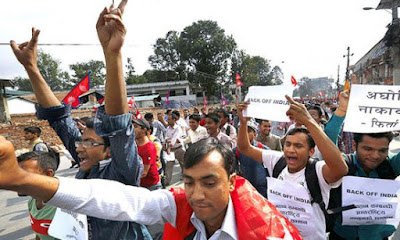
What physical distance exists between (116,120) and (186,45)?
4104 centimetres

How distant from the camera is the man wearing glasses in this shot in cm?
114

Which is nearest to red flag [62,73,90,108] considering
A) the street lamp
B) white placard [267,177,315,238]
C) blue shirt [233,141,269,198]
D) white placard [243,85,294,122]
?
blue shirt [233,141,269,198]

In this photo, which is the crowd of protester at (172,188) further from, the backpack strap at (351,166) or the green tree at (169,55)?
the green tree at (169,55)

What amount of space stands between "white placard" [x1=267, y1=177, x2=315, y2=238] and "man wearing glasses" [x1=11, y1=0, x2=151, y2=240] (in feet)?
3.23

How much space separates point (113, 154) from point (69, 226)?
686 millimetres

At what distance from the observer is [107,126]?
3.98ft

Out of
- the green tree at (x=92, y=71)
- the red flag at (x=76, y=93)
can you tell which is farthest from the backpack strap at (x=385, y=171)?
the green tree at (x=92, y=71)

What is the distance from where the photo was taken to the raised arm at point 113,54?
1118mm

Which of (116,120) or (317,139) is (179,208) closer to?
(116,120)

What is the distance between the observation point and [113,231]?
1.49 metres

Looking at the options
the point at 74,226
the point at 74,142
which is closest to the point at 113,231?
the point at 74,226

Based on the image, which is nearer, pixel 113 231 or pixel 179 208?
pixel 179 208

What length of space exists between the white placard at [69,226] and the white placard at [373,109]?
1.79 m

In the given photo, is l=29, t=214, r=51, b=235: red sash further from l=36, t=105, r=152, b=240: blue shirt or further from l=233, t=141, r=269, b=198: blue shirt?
l=233, t=141, r=269, b=198: blue shirt
